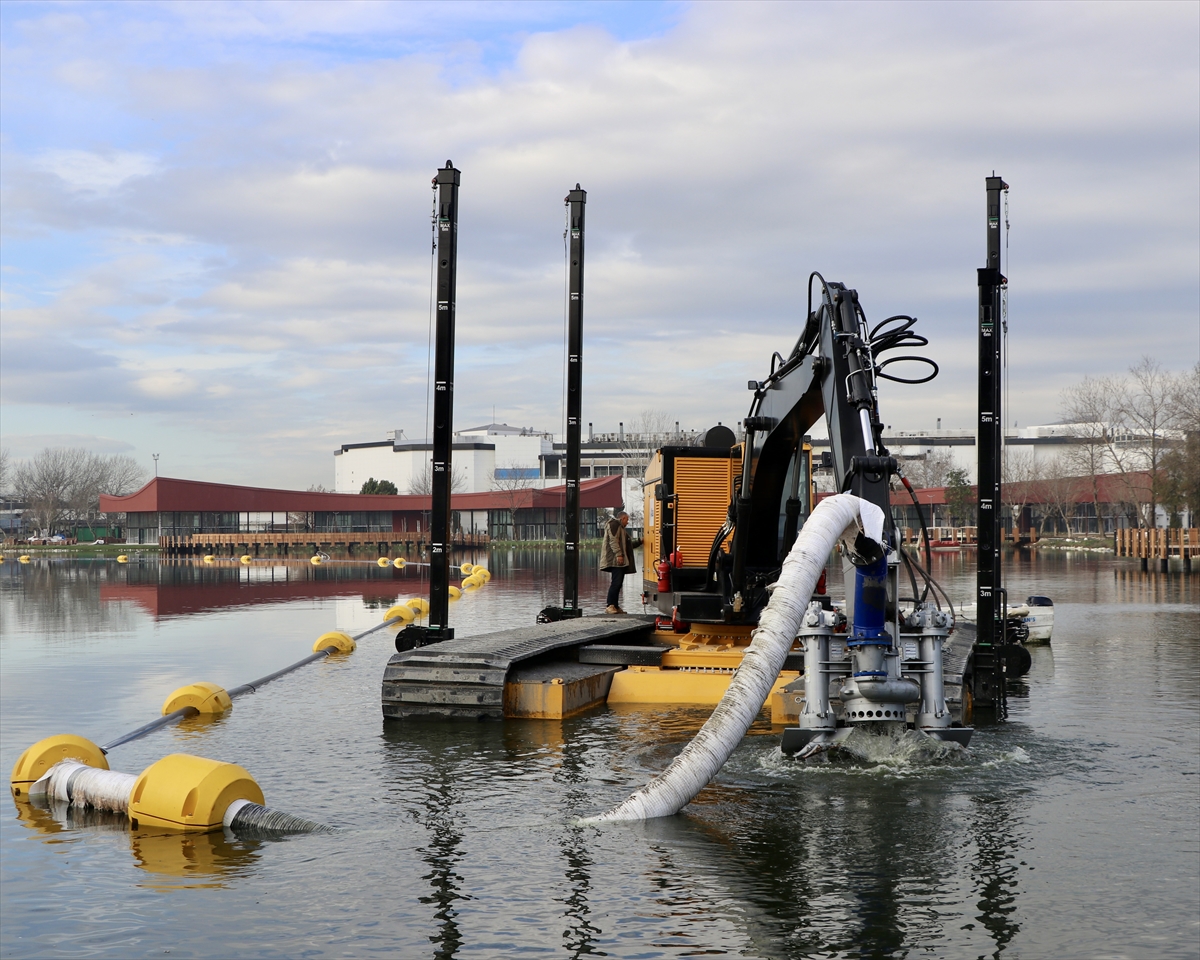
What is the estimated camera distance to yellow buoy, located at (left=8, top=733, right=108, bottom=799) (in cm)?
930

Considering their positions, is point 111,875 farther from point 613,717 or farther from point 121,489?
point 121,489

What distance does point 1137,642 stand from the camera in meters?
20.0

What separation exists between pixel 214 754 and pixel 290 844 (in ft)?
10.7

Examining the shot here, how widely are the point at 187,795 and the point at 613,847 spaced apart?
2.82 meters

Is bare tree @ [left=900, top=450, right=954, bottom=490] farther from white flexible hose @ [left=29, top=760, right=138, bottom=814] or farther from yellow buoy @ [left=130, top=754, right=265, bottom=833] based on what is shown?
yellow buoy @ [left=130, top=754, right=265, bottom=833]

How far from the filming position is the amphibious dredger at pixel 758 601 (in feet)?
30.0

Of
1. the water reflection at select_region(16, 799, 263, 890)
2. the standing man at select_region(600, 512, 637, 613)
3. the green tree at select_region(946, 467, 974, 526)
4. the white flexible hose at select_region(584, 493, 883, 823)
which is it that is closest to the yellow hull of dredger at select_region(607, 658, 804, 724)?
the white flexible hose at select_region(584, 493, 883, 823)

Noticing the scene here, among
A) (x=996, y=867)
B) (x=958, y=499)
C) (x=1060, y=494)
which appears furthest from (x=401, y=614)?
(x=1060, y=494)

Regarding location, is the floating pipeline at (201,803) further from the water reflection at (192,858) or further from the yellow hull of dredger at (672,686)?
the yellow hull of dredger at (672,686)

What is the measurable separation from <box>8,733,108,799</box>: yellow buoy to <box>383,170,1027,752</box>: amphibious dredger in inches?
140

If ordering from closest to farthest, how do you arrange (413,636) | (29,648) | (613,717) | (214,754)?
(214,754), (613,717), (413,636), (29,648)

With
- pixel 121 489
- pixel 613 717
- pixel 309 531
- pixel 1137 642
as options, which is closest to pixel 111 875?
pixel 613 717

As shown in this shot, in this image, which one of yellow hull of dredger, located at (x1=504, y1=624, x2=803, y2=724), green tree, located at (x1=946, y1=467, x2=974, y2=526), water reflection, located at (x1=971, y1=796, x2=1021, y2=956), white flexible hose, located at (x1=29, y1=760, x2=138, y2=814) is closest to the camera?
water reflection, located at (x1=971, y1=796, x2=1021, y2=956)

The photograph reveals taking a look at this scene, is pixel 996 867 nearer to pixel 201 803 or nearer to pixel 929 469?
pixel 201 803
